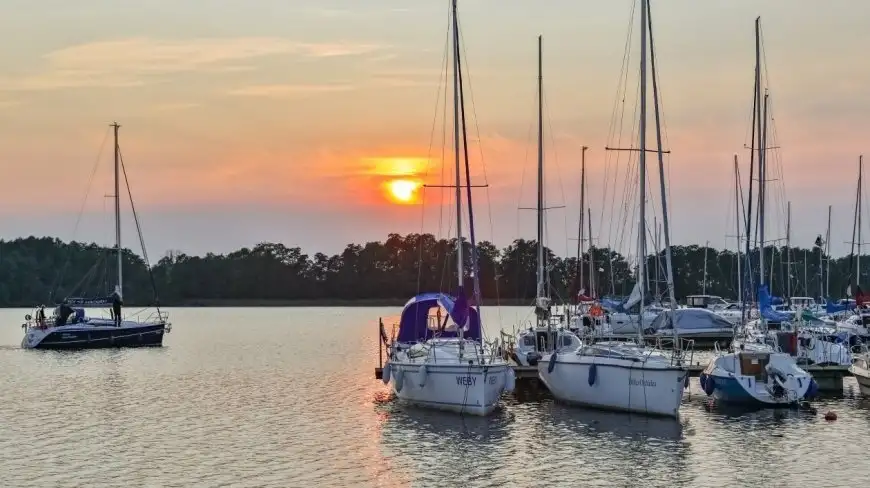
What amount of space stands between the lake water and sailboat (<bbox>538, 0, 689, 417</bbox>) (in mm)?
569

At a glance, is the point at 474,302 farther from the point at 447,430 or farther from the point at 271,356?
the point at 271,356

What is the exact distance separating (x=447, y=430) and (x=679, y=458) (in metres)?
7.83

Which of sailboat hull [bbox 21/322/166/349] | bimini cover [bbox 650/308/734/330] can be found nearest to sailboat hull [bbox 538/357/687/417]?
sailboat hull [bbox 21/322/166/349]

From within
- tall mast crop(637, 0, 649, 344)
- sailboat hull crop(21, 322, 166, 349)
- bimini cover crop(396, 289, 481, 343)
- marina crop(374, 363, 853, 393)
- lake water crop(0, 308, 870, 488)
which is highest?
tall mast crop(637, 0, 649, 344)

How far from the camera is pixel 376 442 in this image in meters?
36.5

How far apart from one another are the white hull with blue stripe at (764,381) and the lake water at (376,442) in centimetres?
72

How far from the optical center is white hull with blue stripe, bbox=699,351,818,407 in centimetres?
4212

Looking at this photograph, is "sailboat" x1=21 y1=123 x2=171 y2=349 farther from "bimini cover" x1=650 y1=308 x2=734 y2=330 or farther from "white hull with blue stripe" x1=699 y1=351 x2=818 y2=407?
"white hull with blue stripe" x1=699 y1=351 x2=818 y2=407

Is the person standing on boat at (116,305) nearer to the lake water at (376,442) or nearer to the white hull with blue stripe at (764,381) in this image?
the lake water at (376,442)

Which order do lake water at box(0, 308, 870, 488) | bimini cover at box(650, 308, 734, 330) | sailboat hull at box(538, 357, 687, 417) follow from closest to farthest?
lake water at box(0, 308, 870, 488)
sailboat hull at box(538, 357, 687, 417)
bimini cover at box(650, 308, 734, 330)

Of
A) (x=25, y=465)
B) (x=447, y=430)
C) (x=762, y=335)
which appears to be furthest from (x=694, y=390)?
(x=25, y=465)

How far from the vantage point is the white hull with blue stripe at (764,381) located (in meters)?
42.1

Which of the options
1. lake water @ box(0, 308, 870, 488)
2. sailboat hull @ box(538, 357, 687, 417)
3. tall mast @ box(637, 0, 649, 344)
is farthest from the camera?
tall mast @ box(637, 0, 649, 344)

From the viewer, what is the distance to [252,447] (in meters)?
36.0
